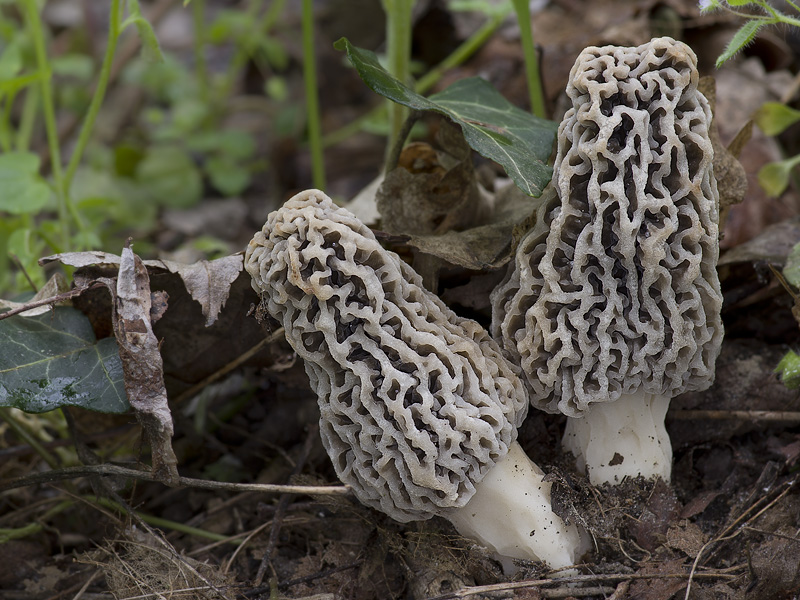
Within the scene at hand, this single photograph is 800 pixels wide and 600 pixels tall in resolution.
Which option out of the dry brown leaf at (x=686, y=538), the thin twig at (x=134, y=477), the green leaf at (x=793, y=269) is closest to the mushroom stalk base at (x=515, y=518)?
the dry brown leaf at (x=686, y=538)

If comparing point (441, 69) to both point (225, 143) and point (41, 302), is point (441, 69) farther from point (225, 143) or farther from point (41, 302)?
point (41, 302)

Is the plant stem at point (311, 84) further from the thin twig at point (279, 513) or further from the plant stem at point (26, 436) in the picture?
the plant stem at point (26, 436)

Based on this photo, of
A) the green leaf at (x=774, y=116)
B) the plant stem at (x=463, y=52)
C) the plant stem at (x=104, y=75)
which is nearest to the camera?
the plant stem at (x=104, y=75)

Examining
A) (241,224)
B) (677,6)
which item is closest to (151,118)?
(241,224)

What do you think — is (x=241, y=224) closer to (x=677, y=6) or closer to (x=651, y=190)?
(x=677, y=6)

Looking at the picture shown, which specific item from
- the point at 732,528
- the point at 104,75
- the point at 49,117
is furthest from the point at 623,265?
the point at 49,117
